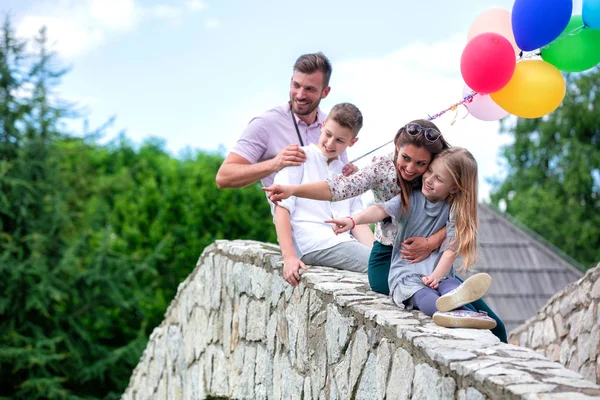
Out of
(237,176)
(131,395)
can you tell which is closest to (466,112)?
(237,176)

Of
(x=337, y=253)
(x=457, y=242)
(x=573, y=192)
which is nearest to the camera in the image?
(x=457, y=242)

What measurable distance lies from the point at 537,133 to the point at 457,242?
2162 cm

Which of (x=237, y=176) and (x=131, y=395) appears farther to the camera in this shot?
(x=131, y=395)

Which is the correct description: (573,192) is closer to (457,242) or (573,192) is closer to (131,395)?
(131,395)

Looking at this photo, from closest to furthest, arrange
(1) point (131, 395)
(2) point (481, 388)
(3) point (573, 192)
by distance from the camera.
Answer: (2) point (481, 388)
(1) point (131, 395)
(3) point (573, 192)

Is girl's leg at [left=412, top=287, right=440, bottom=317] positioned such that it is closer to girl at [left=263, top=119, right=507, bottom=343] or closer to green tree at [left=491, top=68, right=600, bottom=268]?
girl at [left=263, top=119, right=507, bottom=343]

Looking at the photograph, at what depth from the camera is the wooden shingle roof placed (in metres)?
12.8

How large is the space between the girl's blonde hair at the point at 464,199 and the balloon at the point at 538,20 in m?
0.71

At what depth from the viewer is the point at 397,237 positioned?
145 inches

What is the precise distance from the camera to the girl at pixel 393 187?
11.4 feet

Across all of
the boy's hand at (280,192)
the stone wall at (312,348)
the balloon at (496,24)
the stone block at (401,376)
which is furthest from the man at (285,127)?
the stone block at (401,376)

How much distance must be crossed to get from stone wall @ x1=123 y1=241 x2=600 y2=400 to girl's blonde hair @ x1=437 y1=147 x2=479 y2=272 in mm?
351

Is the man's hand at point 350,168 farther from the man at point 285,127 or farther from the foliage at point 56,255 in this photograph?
the foliage at point 56,255

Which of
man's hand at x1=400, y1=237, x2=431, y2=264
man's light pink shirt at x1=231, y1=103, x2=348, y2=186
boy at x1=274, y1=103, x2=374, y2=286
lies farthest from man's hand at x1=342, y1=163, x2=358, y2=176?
man's hand at x1=400, y1=237, x2=431, y2=264
